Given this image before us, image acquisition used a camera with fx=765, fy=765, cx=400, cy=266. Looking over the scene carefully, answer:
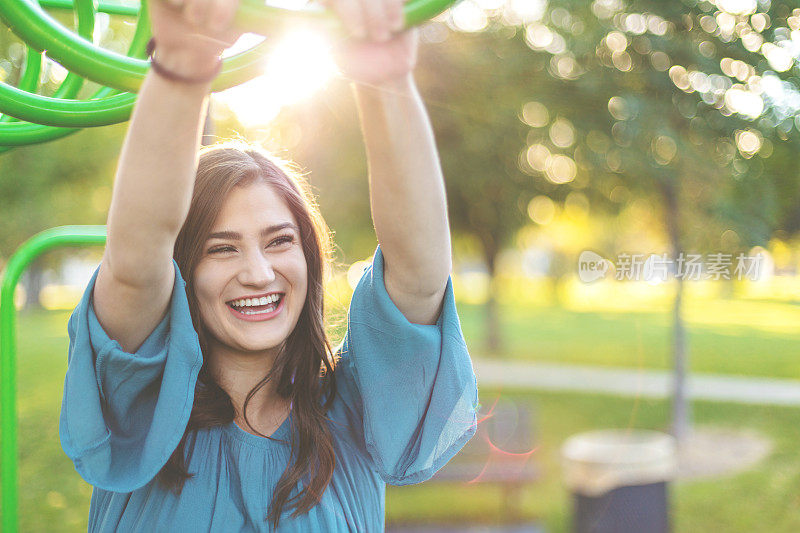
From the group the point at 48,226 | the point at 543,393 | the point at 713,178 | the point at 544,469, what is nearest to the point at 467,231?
the point at 543,393

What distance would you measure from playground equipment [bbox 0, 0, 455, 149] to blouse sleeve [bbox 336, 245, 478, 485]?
1.33 feet

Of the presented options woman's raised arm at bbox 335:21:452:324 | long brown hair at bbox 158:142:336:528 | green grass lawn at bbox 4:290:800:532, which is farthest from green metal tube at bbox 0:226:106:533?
green grass lawn at bbox 4:290:800:532

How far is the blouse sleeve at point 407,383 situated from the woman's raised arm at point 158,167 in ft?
0.99

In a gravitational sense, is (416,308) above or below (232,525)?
above

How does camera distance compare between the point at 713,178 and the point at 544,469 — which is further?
the point at 544,469

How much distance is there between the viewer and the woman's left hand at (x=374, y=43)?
2.30 ft

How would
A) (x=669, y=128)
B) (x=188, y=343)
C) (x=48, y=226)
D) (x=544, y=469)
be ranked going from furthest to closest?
1. (x=48, y=226)
2. (x=544, y=469)
3. (x=669, y=128)
4. (x=188, y=343)

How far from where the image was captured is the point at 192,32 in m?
0.73

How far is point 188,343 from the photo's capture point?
109cm

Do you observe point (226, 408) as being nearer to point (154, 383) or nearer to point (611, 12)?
point (154, 383)

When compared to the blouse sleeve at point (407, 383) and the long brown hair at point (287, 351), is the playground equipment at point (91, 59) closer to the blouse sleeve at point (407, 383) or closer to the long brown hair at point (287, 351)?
the long brown hair at point (287, 351)

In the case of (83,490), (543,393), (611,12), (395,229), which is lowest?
(83,490)

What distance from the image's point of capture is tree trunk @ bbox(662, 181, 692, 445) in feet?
17.8

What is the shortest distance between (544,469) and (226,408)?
193 inches
